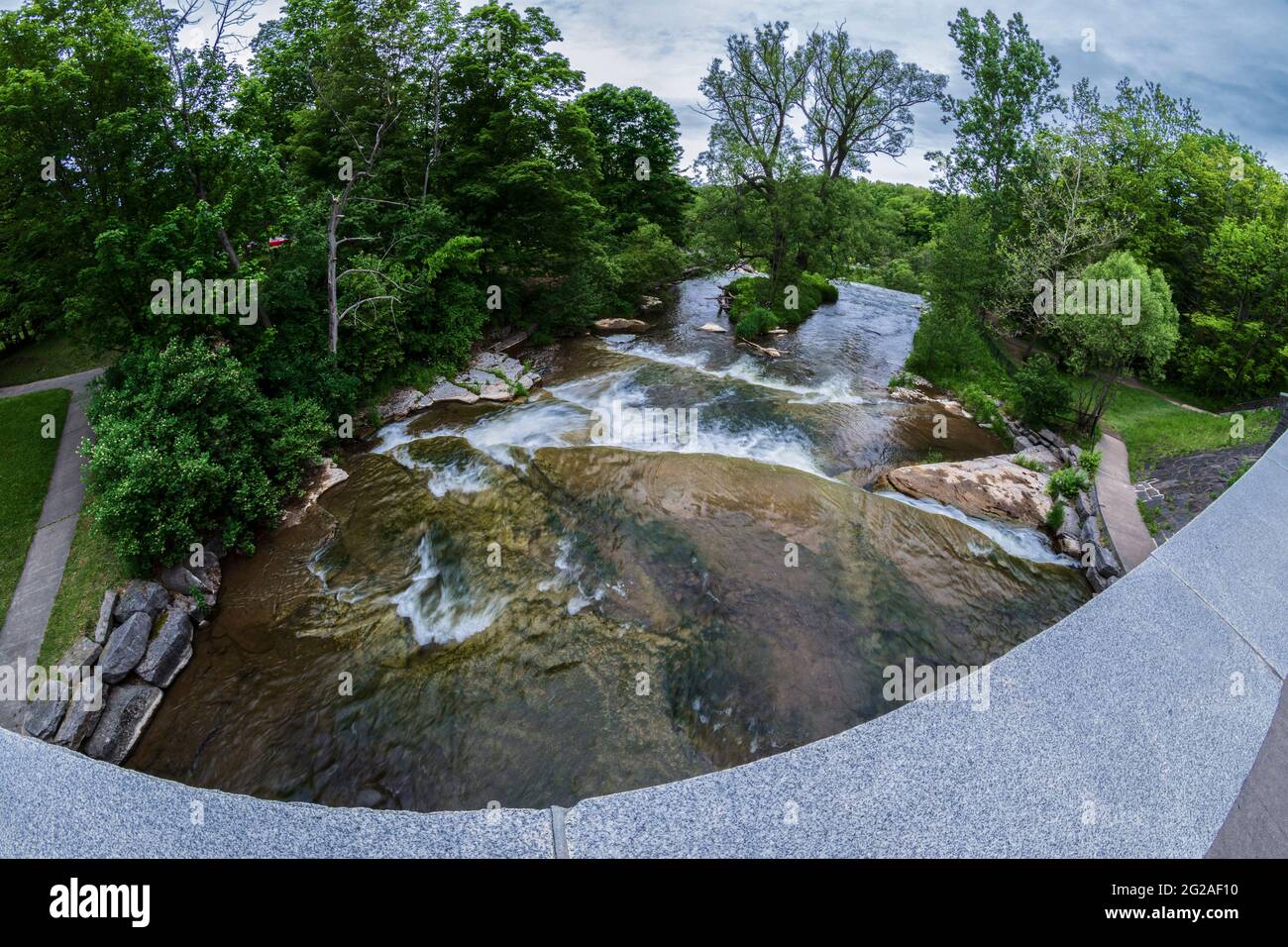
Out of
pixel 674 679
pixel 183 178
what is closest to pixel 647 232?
pixel 183 178

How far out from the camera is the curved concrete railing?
2.99 metres

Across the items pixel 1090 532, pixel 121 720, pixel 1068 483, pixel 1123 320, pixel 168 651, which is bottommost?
pixel 121 720

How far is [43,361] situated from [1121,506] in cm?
2587

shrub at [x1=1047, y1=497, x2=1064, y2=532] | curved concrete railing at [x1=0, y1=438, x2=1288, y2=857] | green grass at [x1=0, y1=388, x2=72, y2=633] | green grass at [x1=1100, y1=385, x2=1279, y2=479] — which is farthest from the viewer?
green grass at [x1=1100, y1=385, x2=1279, y2=479]

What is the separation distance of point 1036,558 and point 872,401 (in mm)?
Result: 7147

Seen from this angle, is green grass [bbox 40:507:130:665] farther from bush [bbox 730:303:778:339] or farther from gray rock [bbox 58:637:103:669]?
bush [bbox 730:303:778:339]

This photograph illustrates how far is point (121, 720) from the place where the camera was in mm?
6973

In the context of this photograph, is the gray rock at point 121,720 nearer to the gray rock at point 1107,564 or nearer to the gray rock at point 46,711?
the gray rock at point 46,711

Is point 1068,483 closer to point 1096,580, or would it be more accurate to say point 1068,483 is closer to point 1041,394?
point 1096,580

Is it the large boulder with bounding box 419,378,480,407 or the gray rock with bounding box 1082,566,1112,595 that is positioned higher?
the large boulder with bounding box 419,378,480,407

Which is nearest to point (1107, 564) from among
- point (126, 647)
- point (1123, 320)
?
point (1123, 320)

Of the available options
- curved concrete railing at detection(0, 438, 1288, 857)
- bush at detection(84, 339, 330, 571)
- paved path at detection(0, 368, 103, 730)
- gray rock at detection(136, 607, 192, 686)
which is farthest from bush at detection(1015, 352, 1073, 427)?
paved path at detection(0, 368, 103, 730)

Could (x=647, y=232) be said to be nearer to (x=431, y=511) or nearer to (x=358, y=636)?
(x=431, y=511)

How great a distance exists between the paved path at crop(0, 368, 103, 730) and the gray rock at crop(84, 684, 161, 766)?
0.85 metres
